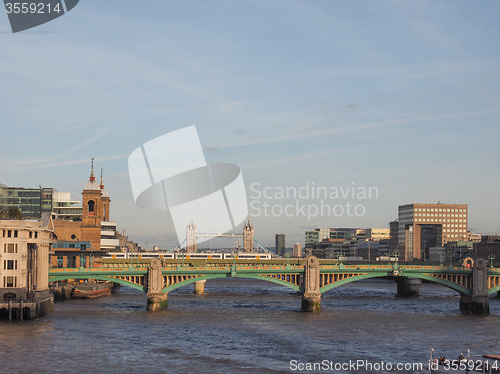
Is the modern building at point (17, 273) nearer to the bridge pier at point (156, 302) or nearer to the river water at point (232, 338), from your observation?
the river water at point (232, 338)

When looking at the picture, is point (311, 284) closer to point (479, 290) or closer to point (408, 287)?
point (479, 290)

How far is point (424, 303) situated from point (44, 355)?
327ft

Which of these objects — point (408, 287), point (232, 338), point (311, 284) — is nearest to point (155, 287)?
point (311, 284)

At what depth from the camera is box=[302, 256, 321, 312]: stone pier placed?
427 ft

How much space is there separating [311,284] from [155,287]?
28.0 metres

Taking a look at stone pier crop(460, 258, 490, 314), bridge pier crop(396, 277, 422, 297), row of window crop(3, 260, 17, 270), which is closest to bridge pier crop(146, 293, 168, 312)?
row of window crop(3, 260, 17, 270)

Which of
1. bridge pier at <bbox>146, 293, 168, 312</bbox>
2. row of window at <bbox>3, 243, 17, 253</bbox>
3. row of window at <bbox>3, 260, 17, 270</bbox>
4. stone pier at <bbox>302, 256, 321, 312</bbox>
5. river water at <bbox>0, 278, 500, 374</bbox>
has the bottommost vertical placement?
river water at <bbox>0, 278, 500, 374</bbox>

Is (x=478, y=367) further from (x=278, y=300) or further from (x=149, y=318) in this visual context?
(x=278, y=300)

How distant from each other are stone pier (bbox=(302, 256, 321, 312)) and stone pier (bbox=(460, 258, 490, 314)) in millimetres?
29290

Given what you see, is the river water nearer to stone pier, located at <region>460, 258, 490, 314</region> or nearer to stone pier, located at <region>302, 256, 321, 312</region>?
stone pier, located at <region>302, 256, 321, 312</region>

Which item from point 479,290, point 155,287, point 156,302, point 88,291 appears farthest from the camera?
point 88,291

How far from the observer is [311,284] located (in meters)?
131

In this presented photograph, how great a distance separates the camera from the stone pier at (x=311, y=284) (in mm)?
130250

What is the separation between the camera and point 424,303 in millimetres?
160000
